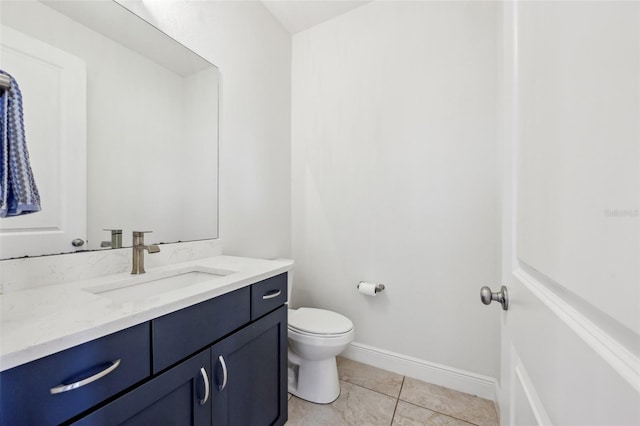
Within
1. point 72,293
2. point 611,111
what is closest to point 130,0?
point 72,293

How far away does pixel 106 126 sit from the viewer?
1.13 metres

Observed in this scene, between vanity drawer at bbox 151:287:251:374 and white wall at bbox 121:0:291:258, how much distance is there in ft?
2.29

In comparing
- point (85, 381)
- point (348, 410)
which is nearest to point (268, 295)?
point (85, 381)

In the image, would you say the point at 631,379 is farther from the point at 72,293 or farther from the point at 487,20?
the point at 487,20

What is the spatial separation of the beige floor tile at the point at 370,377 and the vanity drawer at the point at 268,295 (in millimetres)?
928

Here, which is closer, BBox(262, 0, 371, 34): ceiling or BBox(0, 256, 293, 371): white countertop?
BBox(0, 256, 293, 371): white countertop

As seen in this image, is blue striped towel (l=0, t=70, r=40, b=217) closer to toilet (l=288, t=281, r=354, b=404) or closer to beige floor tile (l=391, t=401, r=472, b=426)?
toilet (l=288, t=281, r=354, b=404)

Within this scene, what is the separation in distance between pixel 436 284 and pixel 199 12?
2171mm

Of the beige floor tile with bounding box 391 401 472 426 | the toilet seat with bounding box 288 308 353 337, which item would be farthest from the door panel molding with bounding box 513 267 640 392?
the beige floor tile with bounding box 391 401 472 426

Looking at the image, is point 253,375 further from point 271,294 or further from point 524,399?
point 524,399

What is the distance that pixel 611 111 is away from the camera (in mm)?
267

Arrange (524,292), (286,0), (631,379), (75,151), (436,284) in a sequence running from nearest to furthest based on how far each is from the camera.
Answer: (631,379)
(524,292)
(75,151)
(436,284)
(286,0)

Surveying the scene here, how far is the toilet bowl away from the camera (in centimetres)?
153

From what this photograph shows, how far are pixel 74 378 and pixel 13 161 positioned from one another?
22.2 inches
